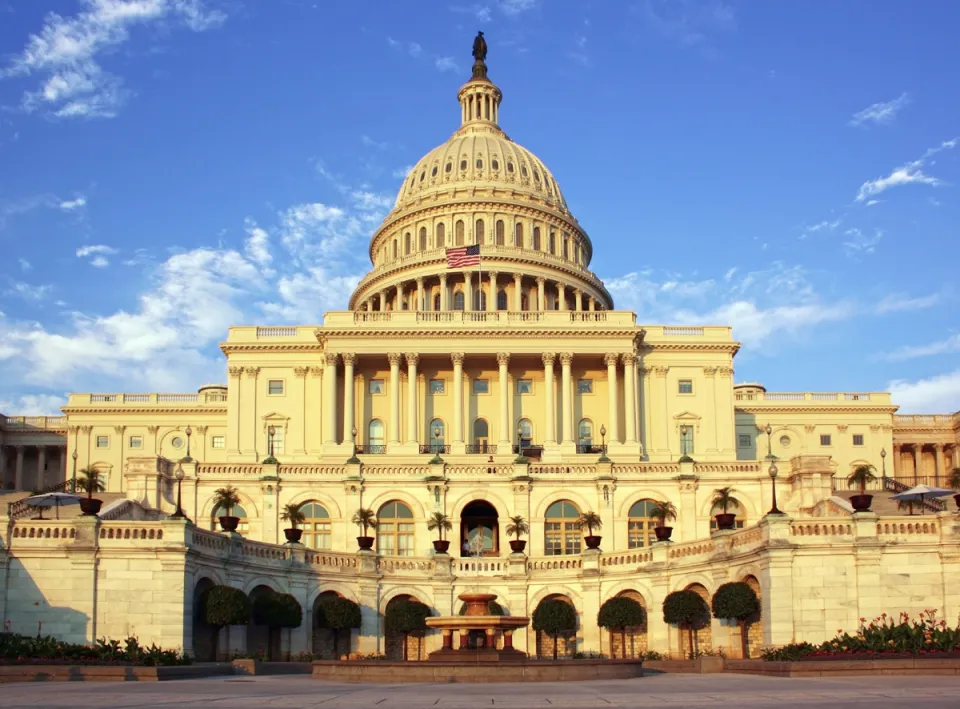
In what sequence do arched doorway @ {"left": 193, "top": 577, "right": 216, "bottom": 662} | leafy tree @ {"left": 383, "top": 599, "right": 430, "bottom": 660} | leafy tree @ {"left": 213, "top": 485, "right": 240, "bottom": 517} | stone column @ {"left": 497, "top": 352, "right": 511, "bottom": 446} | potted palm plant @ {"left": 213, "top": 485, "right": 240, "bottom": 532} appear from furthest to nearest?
stone column @ {"left": 497, "top": 352, "right": 511, "bottom": 446}
leafy tree @ {"left": 213, "top": 485, "right": 240, "bottom": 517}
potted palm plant @ {"left": 213, "top": 485, "right": 240, "bottom": 532}
leafy tree @ {"left": 383, "top": 599, "right": 430, "bottom": 660}
arched doorway @ {"left": 193, "top": 577, "right": 216, "bottom": 662}

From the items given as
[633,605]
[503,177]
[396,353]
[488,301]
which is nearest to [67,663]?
[633,605]

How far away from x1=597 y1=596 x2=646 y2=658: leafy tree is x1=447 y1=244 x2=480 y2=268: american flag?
57.3 meters

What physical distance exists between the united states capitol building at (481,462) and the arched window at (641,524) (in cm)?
15

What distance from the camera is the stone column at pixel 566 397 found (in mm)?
100000

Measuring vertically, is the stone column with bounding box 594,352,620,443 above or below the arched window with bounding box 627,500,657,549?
above

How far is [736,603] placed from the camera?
148 ft

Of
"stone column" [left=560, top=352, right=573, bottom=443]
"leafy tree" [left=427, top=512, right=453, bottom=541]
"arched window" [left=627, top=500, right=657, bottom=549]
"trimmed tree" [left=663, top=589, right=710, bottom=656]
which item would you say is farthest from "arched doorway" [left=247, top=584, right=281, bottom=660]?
"stone column" [left=560, top=352, right=573, bottom=443]

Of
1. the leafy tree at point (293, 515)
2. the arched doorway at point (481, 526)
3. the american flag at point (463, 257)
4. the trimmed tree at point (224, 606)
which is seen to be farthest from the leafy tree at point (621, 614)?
the american flag at point (463, 257)

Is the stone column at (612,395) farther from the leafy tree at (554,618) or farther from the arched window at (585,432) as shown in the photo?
the leafy tree at (554,618)

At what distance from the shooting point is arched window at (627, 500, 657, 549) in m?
67.2

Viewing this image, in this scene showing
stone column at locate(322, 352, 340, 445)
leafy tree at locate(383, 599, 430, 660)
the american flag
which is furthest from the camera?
the american flag

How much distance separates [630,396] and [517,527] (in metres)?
40.1

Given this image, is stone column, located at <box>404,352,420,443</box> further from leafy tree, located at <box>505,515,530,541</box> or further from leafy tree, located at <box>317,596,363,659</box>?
leafy tree, located at <box>317,596,363,659</box>

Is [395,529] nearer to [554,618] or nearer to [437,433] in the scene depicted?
[554,618]
